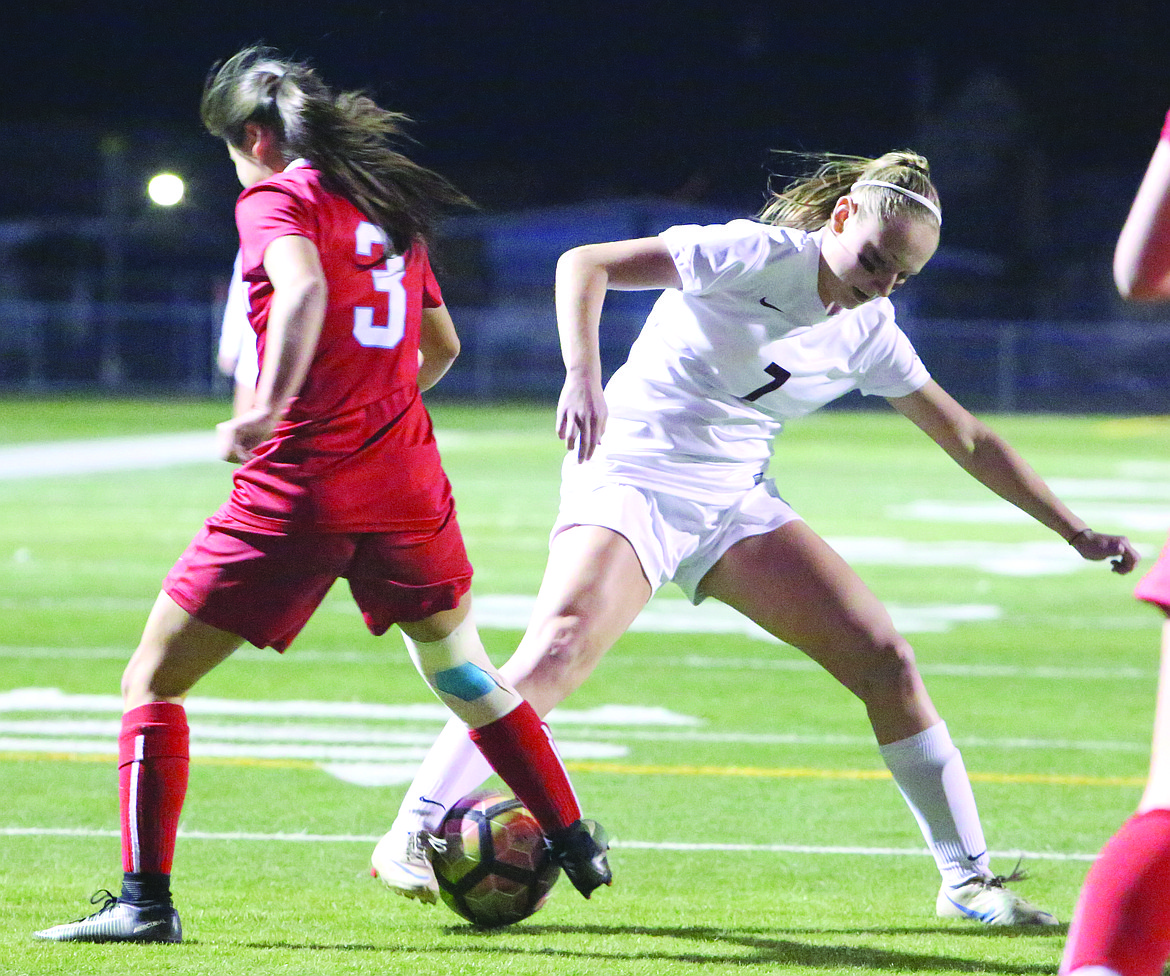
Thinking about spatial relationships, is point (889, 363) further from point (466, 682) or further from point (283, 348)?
point (283, 348)

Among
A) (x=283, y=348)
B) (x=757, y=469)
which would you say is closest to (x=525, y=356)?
(x=757, y=469)

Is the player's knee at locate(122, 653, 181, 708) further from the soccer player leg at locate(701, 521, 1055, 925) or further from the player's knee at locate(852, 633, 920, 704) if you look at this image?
the player's knee at locate(852, 633, 920, 704)

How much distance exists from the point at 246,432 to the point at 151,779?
0.89 m

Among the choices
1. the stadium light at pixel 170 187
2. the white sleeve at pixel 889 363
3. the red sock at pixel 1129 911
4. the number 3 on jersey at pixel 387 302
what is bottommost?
the red sock at pixel 1129 911

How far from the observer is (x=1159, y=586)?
2.70 meters

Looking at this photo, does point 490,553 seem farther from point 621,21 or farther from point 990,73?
point 990,73

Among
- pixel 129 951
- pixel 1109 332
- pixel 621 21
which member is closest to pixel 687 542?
pixel 129 951

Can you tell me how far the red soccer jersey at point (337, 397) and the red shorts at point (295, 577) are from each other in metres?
0.04

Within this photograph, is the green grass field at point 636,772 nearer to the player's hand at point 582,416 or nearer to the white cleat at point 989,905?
the white cleat at point 989,905

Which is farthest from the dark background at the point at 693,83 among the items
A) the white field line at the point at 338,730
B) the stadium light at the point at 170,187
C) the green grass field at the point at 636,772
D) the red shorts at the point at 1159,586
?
the red shorts at the point at 1159,586

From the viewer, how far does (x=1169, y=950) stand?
8.36 feet

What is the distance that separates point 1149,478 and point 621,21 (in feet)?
119

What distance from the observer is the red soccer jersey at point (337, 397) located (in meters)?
4.05

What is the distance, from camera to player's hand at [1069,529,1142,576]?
4875 mm
